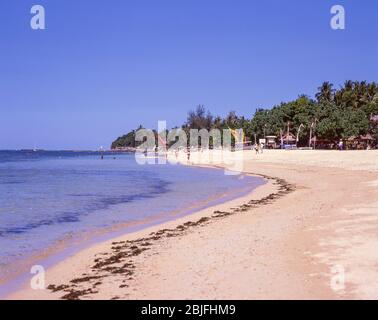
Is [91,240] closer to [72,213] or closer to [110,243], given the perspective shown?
[110,243]

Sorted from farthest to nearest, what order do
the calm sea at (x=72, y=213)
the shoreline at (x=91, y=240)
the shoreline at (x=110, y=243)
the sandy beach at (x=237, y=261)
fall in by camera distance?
the calm sea at (x=72, y=213)
the shoreline at (x=91, y=240)
the shoreline at (x=110, y=243)
the sandy beach at (x=237, y=261)

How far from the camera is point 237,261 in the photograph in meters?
8.27

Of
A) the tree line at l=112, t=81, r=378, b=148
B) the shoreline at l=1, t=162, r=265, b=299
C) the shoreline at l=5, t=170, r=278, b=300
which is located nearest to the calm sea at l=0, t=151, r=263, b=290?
the shoreline at l=1, t=162, r=265, b=299

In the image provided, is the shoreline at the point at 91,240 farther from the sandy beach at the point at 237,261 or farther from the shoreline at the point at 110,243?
the sandy beach at the point at 237,261

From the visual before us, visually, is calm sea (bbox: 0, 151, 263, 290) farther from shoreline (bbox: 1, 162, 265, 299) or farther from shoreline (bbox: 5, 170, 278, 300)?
shoreline (bbox: 5, 170, 278, 300)

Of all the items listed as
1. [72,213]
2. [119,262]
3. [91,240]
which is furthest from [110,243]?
[72,213]

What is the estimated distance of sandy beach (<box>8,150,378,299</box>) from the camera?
6609 millimetres

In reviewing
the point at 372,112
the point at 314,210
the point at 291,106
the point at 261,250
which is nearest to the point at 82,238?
the point at 261,250

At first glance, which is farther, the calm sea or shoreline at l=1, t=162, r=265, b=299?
the calm sea

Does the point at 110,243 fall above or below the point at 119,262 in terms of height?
below

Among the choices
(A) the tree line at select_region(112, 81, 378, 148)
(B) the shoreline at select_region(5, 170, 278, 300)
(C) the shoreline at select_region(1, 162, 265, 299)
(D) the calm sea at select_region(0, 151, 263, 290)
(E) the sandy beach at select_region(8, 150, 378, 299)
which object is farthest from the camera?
(A) the tree line at select_region(112, 81, 378, 148)

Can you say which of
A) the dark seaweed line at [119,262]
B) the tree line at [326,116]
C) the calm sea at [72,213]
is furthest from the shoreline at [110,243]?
the tree line at [326,116]

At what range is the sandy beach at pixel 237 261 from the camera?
6.61 meters

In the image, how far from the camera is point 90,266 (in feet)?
29.4
